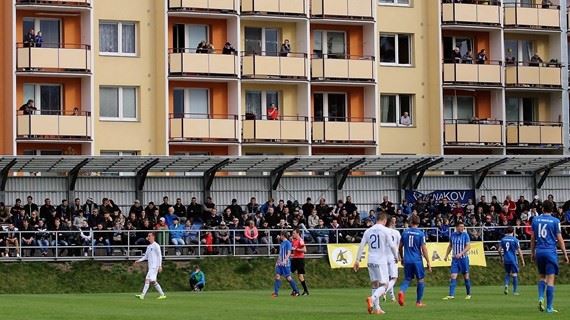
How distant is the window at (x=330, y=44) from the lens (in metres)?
69.7

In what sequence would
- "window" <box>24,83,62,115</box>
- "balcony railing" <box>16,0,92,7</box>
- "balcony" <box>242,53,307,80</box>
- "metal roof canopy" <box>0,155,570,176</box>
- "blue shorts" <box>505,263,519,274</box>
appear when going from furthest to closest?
"balcony" <box>242,53,307,80</box> < "window" <box>24,83,62,115</box> < "balcony railing" <box>16,0,92,7</box> < "metal roof canopy" <box>0,155,570,176</box> < "blue shorts" <box>505,263,519,274</box>

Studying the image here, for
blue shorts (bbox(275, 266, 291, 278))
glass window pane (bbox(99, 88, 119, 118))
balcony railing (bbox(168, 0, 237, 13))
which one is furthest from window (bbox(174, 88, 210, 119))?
blue shorts (bbox(275, 266, 291, 278))

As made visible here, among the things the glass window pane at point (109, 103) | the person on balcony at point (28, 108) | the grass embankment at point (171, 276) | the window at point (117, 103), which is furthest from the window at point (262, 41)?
the grass embankment at point (171, 276)

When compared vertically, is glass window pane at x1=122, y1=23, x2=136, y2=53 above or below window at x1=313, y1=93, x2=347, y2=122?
above

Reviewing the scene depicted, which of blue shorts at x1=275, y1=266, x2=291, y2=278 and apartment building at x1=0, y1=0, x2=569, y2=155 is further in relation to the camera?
apartment building at x1=0, y1=0, x2=569, y2=155

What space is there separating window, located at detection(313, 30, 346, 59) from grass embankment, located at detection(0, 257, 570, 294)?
598 inches

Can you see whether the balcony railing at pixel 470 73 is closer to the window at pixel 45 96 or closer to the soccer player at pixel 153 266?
the window at pixel 45 96

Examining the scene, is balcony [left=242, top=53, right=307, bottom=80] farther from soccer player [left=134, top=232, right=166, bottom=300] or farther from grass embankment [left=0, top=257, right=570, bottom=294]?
soccer player [left=134, top=232, right=166, bottom=300]

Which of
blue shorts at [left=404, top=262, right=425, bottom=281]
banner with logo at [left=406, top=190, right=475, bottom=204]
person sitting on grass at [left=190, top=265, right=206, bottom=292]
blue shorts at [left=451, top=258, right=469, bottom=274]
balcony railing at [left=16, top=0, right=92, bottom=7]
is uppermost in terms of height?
balcony railing at [left=16, top=0, right=92, bottom=7]

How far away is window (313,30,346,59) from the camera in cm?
6969

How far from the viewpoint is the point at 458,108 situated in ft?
240

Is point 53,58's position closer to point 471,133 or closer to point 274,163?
point 274,163

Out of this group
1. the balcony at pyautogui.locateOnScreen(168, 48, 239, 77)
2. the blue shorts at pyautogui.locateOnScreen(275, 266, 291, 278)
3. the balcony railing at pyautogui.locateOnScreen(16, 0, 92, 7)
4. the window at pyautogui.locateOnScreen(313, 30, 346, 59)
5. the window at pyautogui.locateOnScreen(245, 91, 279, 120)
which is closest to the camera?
the blue shorts at pyautogui.locateOnScreen(275, 266, 291, 278)

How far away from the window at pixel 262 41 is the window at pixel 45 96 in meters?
8.96
